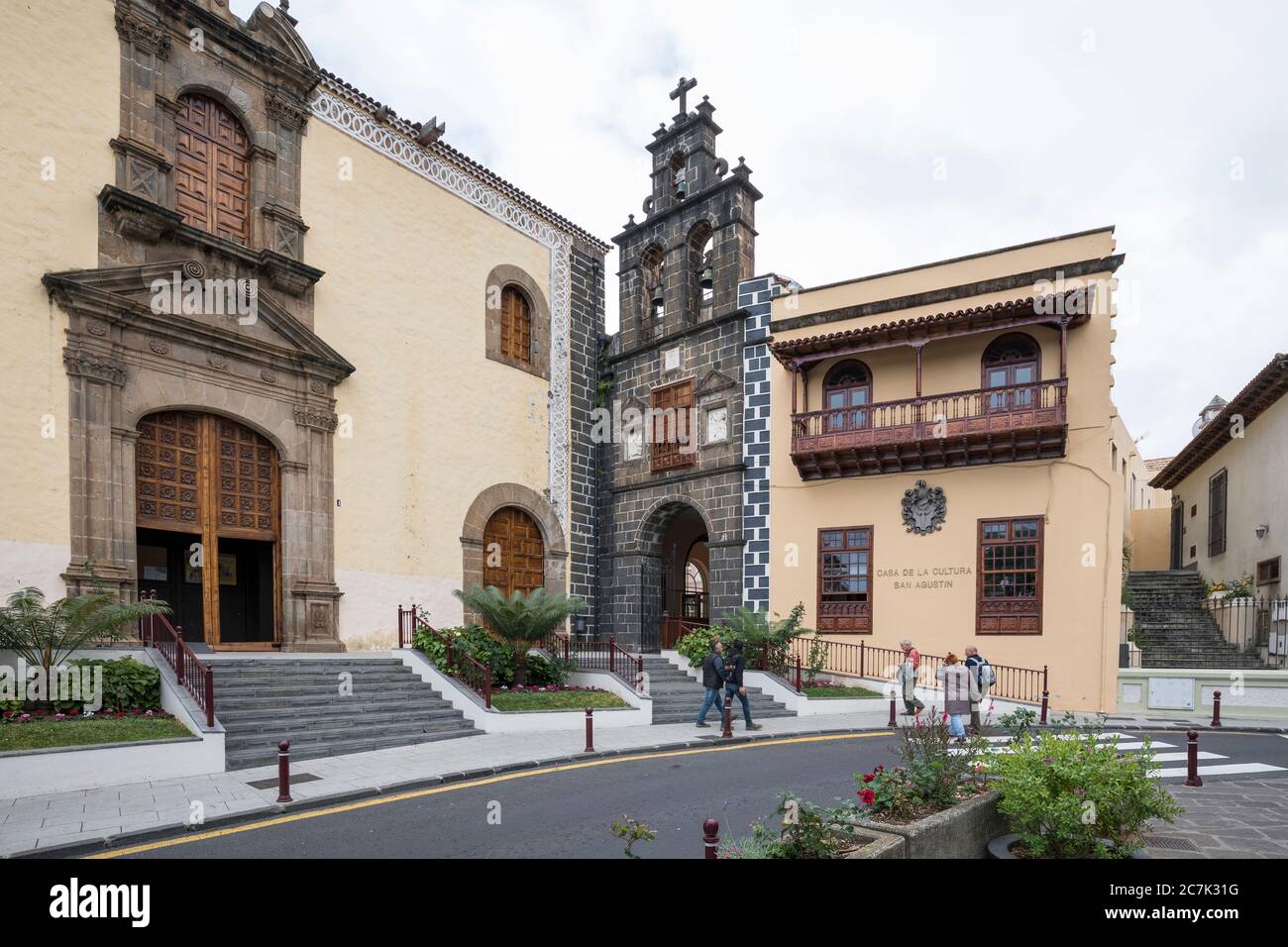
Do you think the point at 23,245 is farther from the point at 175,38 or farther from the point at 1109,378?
the point at 1109,378

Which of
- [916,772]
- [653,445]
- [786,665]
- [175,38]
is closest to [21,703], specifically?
[916,772]

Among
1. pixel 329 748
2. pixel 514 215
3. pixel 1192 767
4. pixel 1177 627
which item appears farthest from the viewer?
pixel 514 215

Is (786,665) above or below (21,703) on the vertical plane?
below

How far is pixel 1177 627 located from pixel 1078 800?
18.6 m

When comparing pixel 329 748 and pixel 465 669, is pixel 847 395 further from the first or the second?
pixel 329 748

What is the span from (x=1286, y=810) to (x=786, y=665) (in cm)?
1023

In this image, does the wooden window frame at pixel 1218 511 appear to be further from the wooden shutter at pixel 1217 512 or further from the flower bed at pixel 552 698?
the flower bed at pixel 552 698

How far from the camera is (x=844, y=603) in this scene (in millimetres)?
18781

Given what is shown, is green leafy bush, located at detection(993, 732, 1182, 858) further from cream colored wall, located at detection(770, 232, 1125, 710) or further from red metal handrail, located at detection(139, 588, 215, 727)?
cream colored wall, located at detection(770, 232, 1125, 710)

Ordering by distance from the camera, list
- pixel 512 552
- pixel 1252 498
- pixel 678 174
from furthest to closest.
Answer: pixel 678 174, pixel 512 552, pixel 1252 498

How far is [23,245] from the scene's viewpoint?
40.7 ft

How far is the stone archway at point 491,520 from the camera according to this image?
62.2ft

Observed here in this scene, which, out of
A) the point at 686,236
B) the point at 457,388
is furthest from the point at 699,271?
the point at 457,388

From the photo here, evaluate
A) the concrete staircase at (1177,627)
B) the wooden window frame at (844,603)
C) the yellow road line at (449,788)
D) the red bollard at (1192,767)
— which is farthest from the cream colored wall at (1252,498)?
the yellow road line at (449,788)
